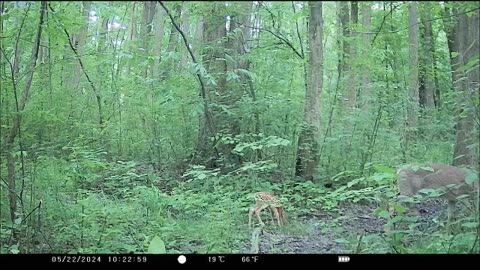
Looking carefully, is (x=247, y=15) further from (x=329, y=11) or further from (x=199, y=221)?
(x=199, y=221)

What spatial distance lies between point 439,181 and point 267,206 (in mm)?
987

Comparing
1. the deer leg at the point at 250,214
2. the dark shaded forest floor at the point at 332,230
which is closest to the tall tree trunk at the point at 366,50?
the dark shaded forest floor at the point at 332,230

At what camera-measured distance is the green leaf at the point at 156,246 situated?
2825 mm

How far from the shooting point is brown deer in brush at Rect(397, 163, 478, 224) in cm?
294

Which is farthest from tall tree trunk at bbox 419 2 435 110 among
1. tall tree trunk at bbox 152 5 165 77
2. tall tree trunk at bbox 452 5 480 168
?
tall tree trunk at bbox 152 5 165 77

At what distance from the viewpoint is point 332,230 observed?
3137 millimetres

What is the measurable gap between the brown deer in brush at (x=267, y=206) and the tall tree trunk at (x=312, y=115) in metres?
0.24

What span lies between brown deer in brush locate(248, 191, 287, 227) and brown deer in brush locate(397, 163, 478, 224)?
2.28 feet

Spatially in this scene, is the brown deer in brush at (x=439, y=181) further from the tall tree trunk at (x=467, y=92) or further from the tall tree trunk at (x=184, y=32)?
the tall tree trunk at (x=184, y=32)
